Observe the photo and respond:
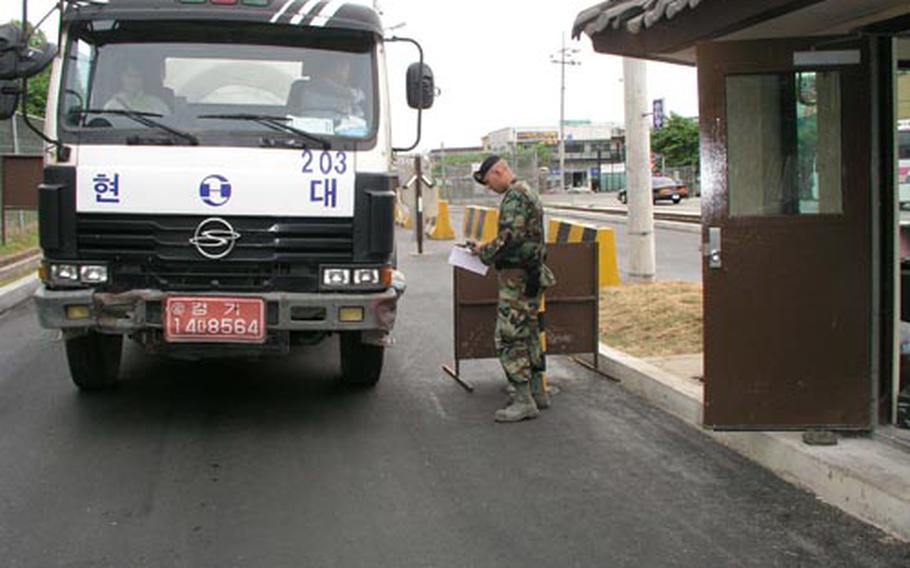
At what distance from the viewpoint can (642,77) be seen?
1080 centimetres

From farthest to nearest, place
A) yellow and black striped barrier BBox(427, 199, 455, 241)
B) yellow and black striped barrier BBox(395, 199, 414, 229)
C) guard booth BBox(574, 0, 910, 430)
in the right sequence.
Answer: yellow and black striped barrier BBox(395, 199, 414, 229) < yellow and black striped barrier BBox(427, 199, 455, 241) < guard booth BBox(574, 0, 910, 430)

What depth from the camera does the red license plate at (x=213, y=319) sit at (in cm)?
526

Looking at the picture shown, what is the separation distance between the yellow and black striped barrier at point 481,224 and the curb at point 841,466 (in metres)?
9.97

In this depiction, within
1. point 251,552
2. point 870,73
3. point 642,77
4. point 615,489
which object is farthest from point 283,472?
point 642,77

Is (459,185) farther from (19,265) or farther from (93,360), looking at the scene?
(93,360)

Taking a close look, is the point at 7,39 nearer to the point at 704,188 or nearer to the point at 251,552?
the point at 251,552

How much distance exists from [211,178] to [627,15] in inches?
107

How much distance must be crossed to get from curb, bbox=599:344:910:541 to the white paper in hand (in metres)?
1.60

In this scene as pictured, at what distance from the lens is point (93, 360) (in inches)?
250

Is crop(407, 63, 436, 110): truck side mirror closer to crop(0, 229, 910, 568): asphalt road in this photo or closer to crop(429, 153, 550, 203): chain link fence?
crop(0, 229, 910, 568): asphalt road

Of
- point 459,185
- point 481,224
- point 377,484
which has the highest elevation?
point 459,185

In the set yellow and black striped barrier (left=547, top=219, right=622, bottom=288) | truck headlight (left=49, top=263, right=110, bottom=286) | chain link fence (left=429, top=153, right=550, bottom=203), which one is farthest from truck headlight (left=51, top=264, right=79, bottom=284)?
chain link fence (left=429, top=153, right=550, bottom=203)

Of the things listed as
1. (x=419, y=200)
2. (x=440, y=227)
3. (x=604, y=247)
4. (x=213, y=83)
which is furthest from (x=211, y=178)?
(x=440, y=227)

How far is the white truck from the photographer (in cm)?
529
